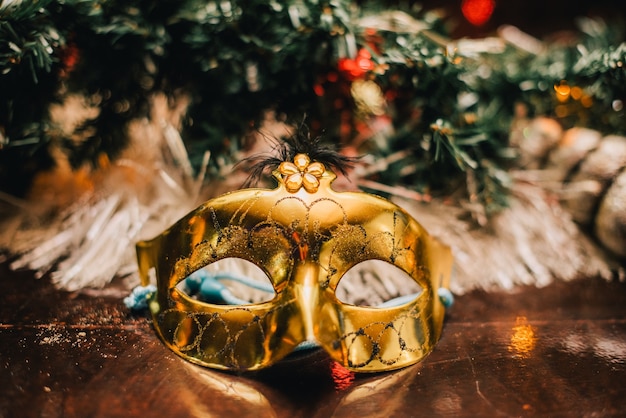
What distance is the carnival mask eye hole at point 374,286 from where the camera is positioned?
59 centimetres

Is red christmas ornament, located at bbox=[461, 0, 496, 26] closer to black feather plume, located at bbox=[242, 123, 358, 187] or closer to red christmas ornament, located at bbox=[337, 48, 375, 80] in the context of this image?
red christmas ornament, located at bbox=[337, 48, 375, 80]

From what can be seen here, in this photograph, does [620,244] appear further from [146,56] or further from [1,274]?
[1,274]

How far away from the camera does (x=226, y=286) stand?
0.59 meters

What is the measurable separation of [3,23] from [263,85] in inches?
11.3

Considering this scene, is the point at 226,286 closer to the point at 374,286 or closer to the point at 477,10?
the point at 374,286

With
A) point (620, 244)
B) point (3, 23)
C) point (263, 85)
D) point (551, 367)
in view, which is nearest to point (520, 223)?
point (620, 244)

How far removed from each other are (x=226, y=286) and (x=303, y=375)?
0.17 m

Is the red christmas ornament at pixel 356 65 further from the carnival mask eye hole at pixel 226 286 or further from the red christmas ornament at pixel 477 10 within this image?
the red christmas ornament at pixel 477 10

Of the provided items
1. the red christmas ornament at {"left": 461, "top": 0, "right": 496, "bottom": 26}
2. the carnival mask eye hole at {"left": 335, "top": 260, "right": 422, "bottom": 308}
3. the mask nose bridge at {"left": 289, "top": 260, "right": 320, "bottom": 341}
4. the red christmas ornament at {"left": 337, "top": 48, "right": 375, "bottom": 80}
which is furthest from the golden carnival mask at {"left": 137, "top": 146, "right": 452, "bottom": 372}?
the red christmas ornament at {"left": 461, "top": 0, "right": 496, "bottom": 26}

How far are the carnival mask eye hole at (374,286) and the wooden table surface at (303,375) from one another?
0.27ft

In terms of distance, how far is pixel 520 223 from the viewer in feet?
2.45

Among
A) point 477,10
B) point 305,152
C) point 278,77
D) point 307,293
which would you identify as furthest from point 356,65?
Answer: point 477,10

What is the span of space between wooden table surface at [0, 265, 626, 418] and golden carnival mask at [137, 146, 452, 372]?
22 mm

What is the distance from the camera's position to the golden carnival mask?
1.44 ft
